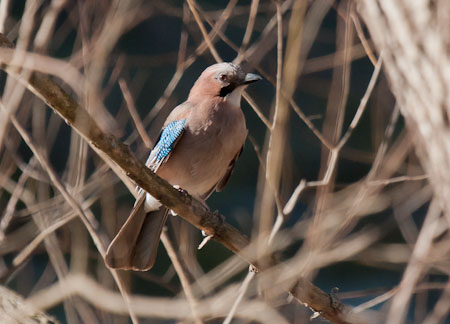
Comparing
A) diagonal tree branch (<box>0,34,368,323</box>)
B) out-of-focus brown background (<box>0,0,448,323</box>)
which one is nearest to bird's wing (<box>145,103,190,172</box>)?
out-of-focus brown background (<box>0,0,448,323</box>)

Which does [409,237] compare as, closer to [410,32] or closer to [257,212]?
[257,212]

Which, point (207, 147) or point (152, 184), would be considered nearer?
point (152, 184)

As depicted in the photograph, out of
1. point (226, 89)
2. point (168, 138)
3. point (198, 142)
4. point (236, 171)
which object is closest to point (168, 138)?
point (168, 138)

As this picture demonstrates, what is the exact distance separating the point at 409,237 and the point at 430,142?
3.54 metres

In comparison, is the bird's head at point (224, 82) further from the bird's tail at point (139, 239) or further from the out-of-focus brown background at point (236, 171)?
the bird's tail at point (139, 239)

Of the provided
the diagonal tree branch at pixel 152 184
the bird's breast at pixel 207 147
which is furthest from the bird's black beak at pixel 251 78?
the diagonal tree branch at pixel 152 184

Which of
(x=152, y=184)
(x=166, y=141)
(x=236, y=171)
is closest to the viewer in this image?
(x=152, y=184)

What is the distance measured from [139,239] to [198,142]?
0.72 meters

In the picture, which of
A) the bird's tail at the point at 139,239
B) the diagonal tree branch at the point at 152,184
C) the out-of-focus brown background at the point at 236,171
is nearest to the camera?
the diagonal tree branch at the point at 152,184

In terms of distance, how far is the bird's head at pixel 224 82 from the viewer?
4957 millimetres

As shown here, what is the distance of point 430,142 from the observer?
266 centimetres

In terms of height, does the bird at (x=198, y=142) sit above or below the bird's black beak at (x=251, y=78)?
below

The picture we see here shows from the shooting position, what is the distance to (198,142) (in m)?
5.01

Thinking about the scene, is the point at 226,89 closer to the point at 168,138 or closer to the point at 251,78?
the point at 251,78
